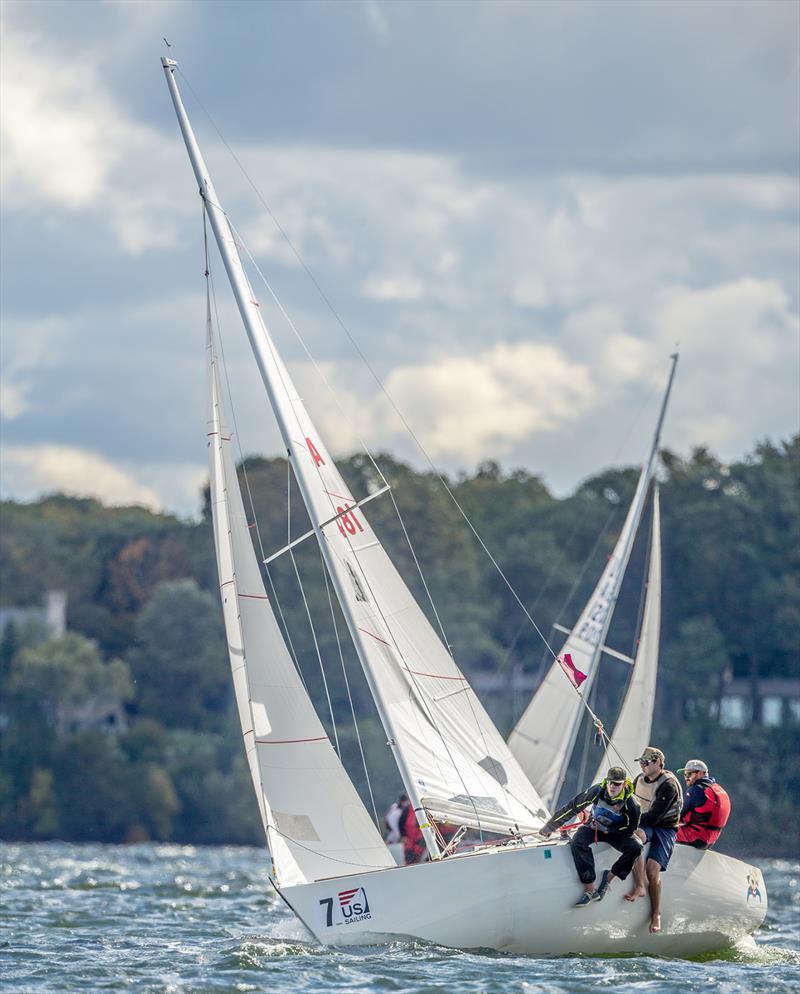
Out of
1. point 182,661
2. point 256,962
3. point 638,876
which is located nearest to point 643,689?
point 638,876

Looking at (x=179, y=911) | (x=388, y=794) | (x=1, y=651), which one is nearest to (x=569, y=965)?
(x=179, y=911)

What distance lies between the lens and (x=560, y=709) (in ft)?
97.3

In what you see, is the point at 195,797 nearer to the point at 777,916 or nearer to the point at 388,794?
the point at 388,794

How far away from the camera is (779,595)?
65250mm

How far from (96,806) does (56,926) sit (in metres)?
40.6

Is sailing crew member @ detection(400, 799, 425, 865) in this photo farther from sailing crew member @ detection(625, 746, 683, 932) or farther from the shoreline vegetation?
the shoreline vegetation

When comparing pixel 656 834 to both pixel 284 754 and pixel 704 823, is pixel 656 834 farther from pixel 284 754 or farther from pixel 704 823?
pixel 284 754

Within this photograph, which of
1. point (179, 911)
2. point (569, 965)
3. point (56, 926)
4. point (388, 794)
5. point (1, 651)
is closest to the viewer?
point (569, 965)

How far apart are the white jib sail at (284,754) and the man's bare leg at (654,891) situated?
3082mm

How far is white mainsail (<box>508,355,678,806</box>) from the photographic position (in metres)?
29.4

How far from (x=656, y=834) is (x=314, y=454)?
5627 mm

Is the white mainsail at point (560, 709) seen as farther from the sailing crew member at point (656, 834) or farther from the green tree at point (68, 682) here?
the green tree at point (68, 682)

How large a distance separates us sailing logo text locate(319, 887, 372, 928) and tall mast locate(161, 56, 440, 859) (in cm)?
94

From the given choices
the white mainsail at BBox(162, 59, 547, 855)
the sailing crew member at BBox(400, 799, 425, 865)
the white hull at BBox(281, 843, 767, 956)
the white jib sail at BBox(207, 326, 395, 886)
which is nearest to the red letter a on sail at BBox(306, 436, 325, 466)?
the white mainsail at BBox(162, 59, 547, 855)
